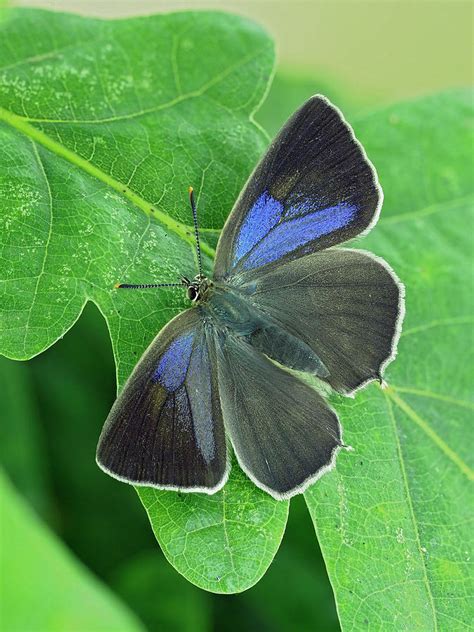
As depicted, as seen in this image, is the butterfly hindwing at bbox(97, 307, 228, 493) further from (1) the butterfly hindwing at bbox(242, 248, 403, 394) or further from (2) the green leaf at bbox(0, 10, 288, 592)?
(1) the butterfly hindwing at bbox(242, 248, 403, 394)

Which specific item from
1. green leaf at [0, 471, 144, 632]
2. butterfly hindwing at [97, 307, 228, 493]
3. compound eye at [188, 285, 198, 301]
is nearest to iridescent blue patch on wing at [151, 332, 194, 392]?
butterfly hindwing at [97, 307, 228, 493]

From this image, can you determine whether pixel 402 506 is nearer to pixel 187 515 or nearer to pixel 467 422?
pixel 467 422

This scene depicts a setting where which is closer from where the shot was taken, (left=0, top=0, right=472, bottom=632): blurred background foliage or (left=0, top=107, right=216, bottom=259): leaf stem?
(left=0, top=107, right=216, bottom=259): leaf stem

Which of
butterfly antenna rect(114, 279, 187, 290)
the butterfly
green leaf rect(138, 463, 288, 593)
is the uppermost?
butterfly antenna rect(114, 279, 187, 290)

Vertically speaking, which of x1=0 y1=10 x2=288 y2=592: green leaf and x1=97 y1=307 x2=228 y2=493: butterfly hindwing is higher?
x1=0 y1=10 x2=288 y2=592: green leaf

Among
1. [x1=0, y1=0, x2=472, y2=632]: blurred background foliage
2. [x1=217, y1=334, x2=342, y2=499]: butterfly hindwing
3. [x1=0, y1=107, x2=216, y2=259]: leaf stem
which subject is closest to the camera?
[x1=217, y1=334, x2=342, y2=499]: butterfly hindwing

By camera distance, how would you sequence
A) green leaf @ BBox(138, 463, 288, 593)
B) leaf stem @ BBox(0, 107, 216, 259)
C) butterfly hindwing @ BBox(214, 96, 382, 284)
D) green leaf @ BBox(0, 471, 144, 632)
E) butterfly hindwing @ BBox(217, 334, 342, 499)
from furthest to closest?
leaf stem @ BBox(0, 107, 216, 259) < butterfly hindwing @ BBox(214, 96, 382, 284) < butterfly hindwing @ BBox(217, 334, 342, 499) < green leaf @ BBox(138, 463, 288, 593) < green leaf @ BBox(0, 471, 144, 632)
